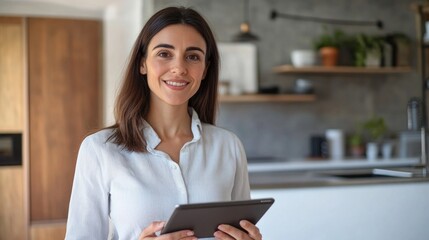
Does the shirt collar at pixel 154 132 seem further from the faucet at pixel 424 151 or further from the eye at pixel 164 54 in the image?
the faucet at pixel 424 151

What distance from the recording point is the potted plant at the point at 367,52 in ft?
17.5

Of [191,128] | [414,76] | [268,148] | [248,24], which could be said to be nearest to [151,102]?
[191,128]

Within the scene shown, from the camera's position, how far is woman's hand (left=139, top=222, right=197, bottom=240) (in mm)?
1287

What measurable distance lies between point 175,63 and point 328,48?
3.98m

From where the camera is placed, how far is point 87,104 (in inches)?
214

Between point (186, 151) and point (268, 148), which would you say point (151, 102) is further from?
point (268, 148)

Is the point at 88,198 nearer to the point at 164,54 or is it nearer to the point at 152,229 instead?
the point at 152,229

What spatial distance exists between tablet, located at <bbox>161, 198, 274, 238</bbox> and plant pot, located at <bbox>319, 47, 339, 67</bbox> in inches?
159

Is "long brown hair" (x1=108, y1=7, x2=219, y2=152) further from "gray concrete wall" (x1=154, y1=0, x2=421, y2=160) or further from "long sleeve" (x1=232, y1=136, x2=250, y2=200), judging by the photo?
"gray concrete wall" (x1=154, y1=0, x2=421, y2=160)

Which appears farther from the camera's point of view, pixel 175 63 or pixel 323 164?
pixel 323 164

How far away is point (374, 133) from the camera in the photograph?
17.6ft

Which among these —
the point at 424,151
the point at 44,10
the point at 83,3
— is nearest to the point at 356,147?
the point at 424,151

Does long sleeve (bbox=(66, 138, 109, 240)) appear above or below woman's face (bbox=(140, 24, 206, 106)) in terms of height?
below

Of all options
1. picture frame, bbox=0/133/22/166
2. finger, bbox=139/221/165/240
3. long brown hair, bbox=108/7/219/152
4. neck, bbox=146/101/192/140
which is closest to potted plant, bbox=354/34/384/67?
picture frame, bbox=0/133/22/166
